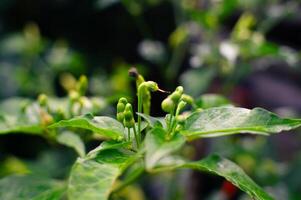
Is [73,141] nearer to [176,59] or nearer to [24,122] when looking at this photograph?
[24,122]

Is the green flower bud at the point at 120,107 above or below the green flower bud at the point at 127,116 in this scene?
above

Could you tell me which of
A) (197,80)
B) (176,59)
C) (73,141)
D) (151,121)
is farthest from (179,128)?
(176,59)

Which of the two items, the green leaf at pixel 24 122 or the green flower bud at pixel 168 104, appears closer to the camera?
the green flower bud at pixel 168 104

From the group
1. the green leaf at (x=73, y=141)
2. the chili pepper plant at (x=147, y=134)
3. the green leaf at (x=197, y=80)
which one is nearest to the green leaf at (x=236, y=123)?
the chili pepper plant at (x=147, y=134)

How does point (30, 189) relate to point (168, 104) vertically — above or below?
below

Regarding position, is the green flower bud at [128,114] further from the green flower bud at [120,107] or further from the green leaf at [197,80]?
the green leaf at [197,80]

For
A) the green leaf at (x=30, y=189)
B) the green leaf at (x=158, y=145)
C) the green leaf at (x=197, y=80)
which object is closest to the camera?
the green leaf at (x=158, y=145)
